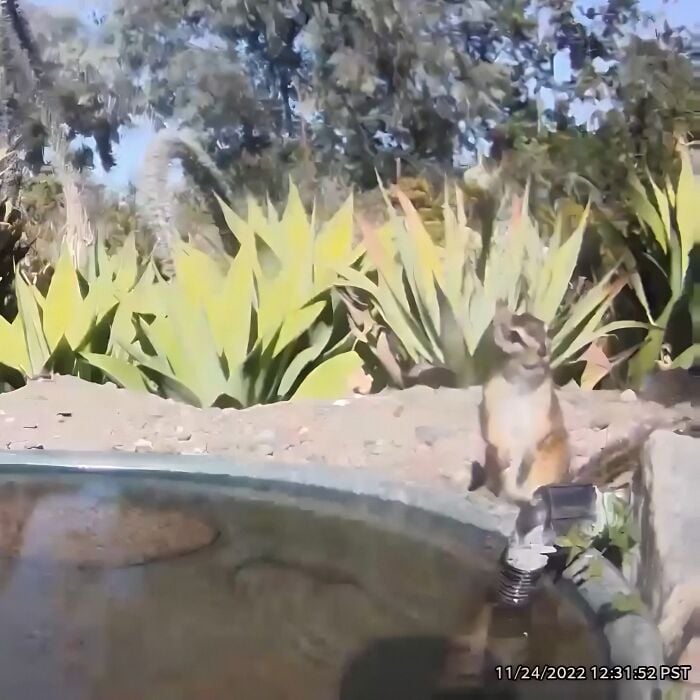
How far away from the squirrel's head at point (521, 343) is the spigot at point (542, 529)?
17 centimetres

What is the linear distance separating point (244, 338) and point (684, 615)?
0.74 metres

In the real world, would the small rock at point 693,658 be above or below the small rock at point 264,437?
below

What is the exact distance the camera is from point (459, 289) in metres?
1.34

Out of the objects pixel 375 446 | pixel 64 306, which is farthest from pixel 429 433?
pixel 64 306

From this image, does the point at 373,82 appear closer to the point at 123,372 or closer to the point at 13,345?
the point at 123,372

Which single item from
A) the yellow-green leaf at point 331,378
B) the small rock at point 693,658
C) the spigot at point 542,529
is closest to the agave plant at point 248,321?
the yellow-green leaf at point 331,378

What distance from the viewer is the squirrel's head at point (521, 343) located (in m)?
1.31

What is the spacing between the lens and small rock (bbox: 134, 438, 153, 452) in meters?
1.48

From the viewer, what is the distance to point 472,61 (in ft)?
4.38

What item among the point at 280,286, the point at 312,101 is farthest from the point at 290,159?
the point at 280,286

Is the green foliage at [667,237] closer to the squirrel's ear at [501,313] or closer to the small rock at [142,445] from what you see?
the squirrel's ear at [501,313]

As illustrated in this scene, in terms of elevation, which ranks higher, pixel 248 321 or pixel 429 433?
pixel 248 321

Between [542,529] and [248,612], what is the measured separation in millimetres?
401

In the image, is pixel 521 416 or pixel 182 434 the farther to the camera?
pixel 182 434
